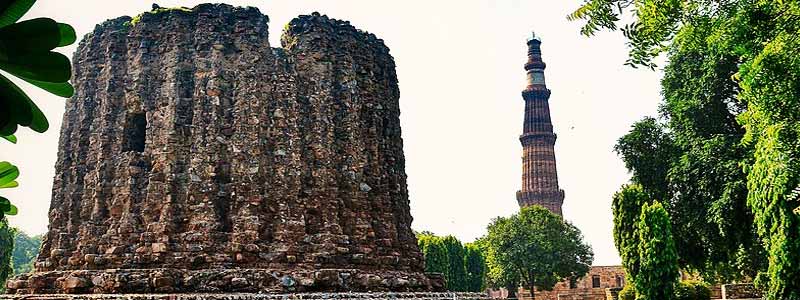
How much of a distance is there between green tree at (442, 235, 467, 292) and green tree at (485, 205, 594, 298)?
3003mm

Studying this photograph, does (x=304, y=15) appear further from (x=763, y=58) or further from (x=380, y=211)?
(x=763, y=58)

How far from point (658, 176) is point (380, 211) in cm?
1214

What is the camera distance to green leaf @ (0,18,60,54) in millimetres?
1147

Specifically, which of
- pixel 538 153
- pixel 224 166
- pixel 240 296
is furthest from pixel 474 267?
pixel 240 296

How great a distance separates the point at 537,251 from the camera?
39625mm

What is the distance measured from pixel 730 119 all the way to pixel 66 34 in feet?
71.6

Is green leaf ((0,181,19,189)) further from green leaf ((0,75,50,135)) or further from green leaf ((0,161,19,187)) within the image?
green leaf ((0,75,50,135))

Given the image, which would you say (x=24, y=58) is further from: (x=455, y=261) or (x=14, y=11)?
(x=455, y=261)

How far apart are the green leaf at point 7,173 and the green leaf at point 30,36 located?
36 cm

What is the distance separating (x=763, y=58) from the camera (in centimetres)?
477

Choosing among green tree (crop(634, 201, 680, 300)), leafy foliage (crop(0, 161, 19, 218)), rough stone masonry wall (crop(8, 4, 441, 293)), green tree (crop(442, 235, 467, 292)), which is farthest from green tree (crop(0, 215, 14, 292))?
leafy foliage (crop(0, 161, 19, 218))

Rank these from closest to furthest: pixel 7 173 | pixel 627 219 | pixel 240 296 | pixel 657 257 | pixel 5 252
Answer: pixel 7 173, pixel 240 296, pixel 657 257, pixel 627 219, pixel 5 252

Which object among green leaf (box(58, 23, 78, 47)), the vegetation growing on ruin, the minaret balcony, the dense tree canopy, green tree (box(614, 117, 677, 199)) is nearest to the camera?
green leaf (box(58, 23, 78, 47))

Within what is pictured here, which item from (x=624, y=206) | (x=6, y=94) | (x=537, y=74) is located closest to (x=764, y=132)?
(x=6, y=94)
